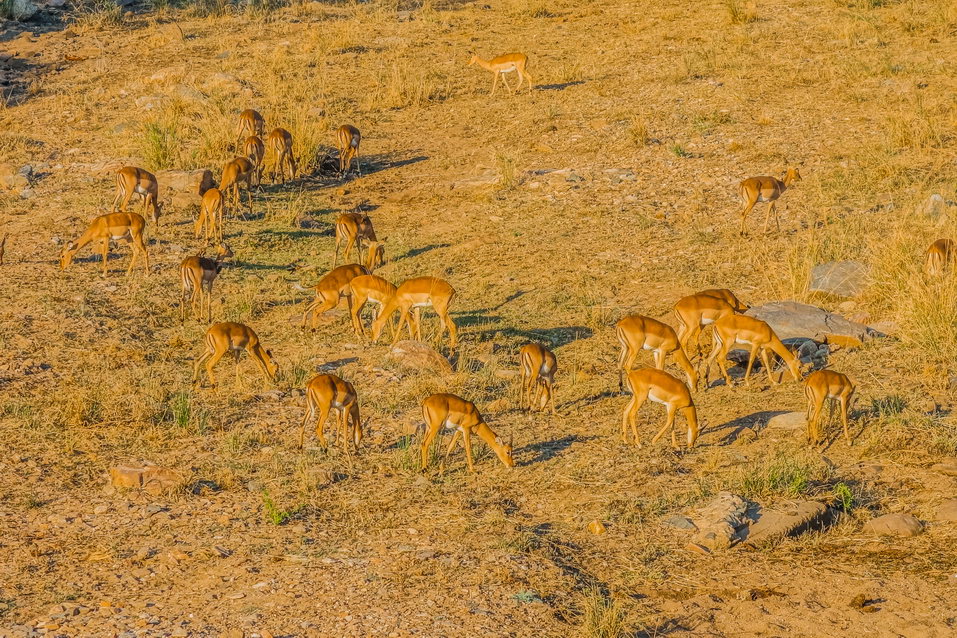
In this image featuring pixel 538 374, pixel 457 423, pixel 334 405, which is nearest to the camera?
pixel 457 423

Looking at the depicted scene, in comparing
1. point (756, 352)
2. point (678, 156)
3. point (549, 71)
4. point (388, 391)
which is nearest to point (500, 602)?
point (388, 391)

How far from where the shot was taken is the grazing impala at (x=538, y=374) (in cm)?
989

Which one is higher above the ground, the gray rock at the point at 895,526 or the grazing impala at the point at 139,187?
the grazing impala at the point at 139,187

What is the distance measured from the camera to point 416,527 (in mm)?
7902

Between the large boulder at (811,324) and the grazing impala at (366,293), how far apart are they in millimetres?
3893

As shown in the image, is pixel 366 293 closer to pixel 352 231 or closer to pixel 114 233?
pixel 352 231

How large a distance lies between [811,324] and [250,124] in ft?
34.9

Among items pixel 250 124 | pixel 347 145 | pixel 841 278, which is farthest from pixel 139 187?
pixel 841 278

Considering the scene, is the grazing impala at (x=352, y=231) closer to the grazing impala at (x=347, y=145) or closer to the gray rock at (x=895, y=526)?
the grazing impala at (x=347, y=145)

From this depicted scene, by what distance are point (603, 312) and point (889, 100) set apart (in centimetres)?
899

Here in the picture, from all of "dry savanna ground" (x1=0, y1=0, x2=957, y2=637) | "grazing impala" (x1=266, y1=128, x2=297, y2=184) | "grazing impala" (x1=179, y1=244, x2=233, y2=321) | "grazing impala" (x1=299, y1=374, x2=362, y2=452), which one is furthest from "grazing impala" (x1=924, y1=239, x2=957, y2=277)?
"grazing impala" (x1=266, y1=128, x2=297, y2=184)

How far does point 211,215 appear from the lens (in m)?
14.9

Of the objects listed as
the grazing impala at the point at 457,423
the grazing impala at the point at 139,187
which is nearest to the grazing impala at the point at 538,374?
the grazing impala at the point at 457,423

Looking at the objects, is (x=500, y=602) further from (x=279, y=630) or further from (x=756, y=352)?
(x=756, y=352)
